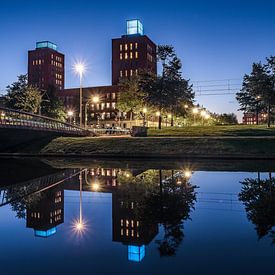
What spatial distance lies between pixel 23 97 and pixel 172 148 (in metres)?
54.1

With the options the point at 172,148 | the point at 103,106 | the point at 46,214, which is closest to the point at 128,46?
the point at 103,106

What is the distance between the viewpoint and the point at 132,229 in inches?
305

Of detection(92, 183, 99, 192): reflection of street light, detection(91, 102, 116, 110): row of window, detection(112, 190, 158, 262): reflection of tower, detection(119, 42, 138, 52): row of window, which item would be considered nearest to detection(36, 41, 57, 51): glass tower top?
detection(119, 42, 138, 52): row of window

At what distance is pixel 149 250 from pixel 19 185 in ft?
35.0

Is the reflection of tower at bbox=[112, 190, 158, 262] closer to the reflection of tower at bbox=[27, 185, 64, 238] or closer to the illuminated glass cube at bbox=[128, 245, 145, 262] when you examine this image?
the illuminated glass cube at bbox=[128, 245, 145, 262]

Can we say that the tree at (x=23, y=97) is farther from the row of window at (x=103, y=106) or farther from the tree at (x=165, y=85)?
the row of window at (x=103, y=106)

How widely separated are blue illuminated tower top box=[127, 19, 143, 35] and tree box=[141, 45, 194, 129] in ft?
310

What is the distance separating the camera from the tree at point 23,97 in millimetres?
76194

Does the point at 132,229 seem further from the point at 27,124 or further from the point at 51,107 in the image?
the point at 51,107

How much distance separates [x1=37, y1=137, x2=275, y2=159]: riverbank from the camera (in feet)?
102

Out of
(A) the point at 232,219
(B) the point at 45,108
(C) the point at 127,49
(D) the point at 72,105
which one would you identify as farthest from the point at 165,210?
(C) the point at 127,49

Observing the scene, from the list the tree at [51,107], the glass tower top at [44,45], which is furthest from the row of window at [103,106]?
the glass tower top at [44,45]

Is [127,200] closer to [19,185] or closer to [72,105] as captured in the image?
[19,185]

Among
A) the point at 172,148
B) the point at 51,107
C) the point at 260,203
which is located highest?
the point at 51,107
